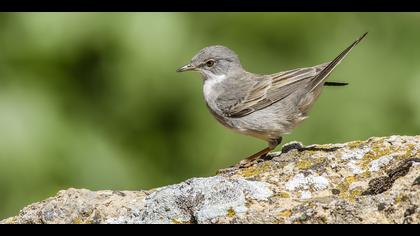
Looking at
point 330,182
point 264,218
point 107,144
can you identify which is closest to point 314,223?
point 264,218

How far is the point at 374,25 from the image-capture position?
884cm

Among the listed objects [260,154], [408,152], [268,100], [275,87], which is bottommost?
[408,152]

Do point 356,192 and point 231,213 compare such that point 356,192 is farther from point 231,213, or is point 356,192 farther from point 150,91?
point 150,91

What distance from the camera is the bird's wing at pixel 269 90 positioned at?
7391mm

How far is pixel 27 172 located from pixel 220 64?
223 centimetres

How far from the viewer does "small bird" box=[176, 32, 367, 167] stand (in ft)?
24.1

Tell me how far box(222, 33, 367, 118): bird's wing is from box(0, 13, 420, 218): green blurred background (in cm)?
77

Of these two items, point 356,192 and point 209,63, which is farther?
point 209,63

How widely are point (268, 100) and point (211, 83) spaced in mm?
839

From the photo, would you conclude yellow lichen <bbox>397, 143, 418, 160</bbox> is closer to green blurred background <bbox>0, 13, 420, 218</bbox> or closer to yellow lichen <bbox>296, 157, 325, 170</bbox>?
yellow lichen <bbox>296, 157, 325, 170</bbox>

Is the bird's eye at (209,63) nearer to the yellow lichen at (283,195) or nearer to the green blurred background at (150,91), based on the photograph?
the green blurred background at (150,91)

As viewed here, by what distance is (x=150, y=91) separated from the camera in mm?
8469

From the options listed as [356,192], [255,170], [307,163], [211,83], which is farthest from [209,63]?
[356,192]
